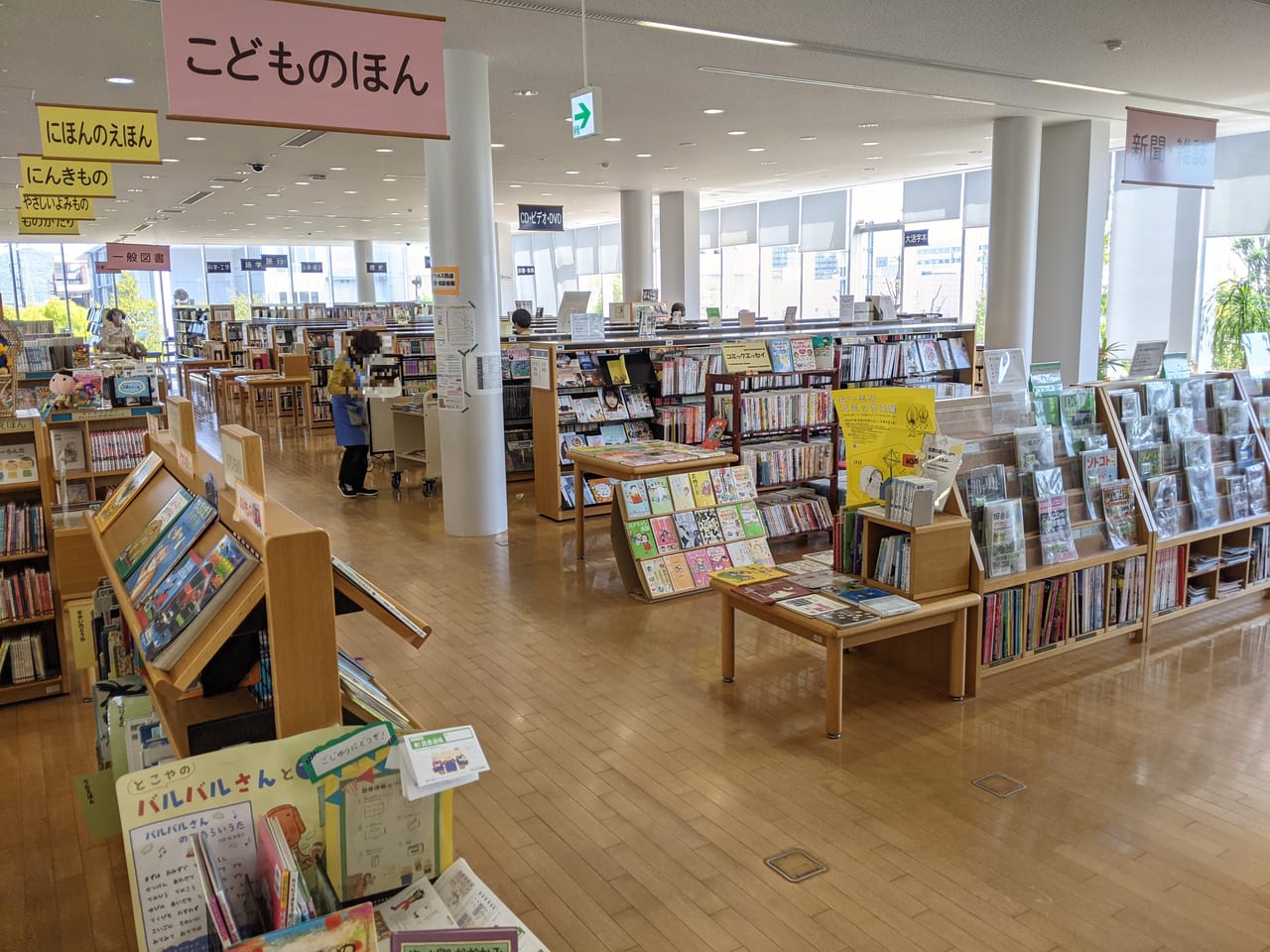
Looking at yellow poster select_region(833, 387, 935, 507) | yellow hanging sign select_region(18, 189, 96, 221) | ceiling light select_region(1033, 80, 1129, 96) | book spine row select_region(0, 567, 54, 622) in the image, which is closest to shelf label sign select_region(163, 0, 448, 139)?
yellow poster select_region(833, 387, 935, 507)

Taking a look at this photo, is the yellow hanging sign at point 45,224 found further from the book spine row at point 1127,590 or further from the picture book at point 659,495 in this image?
the book spine row at point 1127,590

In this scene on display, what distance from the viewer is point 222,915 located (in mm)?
1829

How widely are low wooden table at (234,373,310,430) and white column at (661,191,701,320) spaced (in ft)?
21.9

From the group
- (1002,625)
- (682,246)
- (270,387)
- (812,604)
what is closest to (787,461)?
(1002,625)

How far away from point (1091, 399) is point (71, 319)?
2692 cm

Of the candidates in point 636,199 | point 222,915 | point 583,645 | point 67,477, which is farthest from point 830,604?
point 636,199

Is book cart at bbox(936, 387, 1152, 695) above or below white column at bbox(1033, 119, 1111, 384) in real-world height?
below

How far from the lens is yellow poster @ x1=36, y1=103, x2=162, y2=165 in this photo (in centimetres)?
644

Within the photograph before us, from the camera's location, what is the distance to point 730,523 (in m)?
6.23

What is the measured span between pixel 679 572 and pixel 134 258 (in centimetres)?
1537

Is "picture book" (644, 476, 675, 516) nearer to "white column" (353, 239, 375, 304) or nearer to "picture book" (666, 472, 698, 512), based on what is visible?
"picture book" (666, 472, 698, 512)

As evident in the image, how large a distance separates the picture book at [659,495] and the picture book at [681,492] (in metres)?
0.03

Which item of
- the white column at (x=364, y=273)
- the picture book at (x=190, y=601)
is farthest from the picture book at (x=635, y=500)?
the white column at (x=364, y=273)

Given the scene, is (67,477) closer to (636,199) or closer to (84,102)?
(84,102)
